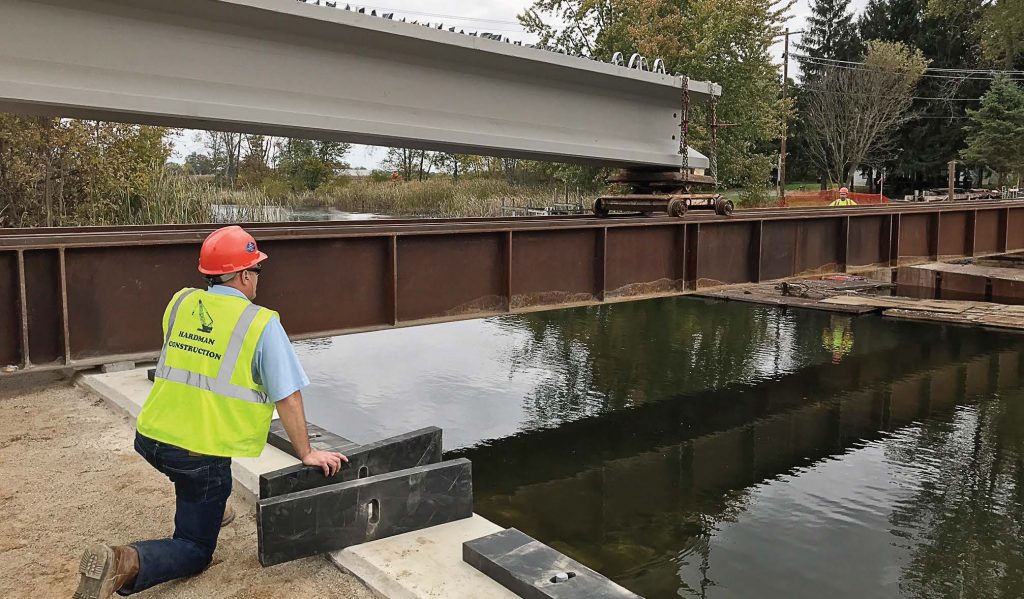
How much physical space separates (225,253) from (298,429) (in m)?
0.93

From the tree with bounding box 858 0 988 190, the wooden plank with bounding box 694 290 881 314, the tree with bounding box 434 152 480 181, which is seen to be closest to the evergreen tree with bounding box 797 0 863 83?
the tree with bounding box 858 0 988 190

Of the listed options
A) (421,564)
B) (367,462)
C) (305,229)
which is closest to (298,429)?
(421,564)

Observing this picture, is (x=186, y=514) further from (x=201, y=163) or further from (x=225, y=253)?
Answer: (x=201, y=163)

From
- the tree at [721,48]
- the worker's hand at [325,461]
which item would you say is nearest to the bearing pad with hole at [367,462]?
the worker's hand at [325,461]

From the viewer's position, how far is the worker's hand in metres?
4.05

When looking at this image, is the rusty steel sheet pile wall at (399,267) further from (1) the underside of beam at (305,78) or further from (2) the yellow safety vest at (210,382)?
(2) the yellow safety vest at (210,382)

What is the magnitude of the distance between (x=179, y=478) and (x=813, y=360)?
14.1m

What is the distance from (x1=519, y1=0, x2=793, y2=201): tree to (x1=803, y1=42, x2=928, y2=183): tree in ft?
62.7

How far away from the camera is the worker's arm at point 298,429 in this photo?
145 inches

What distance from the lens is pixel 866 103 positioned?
169 feet

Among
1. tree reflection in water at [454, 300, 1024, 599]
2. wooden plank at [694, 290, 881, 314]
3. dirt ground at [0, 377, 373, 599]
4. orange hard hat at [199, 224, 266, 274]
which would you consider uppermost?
orange hard hat at [199, 224, 266, 274]

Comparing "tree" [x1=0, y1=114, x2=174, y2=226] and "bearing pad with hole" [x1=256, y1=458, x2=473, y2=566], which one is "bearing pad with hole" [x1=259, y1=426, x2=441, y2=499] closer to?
"bearing pad with hole" [x1=256, y1=458, x2=473, y2=566]

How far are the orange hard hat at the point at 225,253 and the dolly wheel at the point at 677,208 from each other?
8.48 metres

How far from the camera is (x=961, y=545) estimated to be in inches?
301
